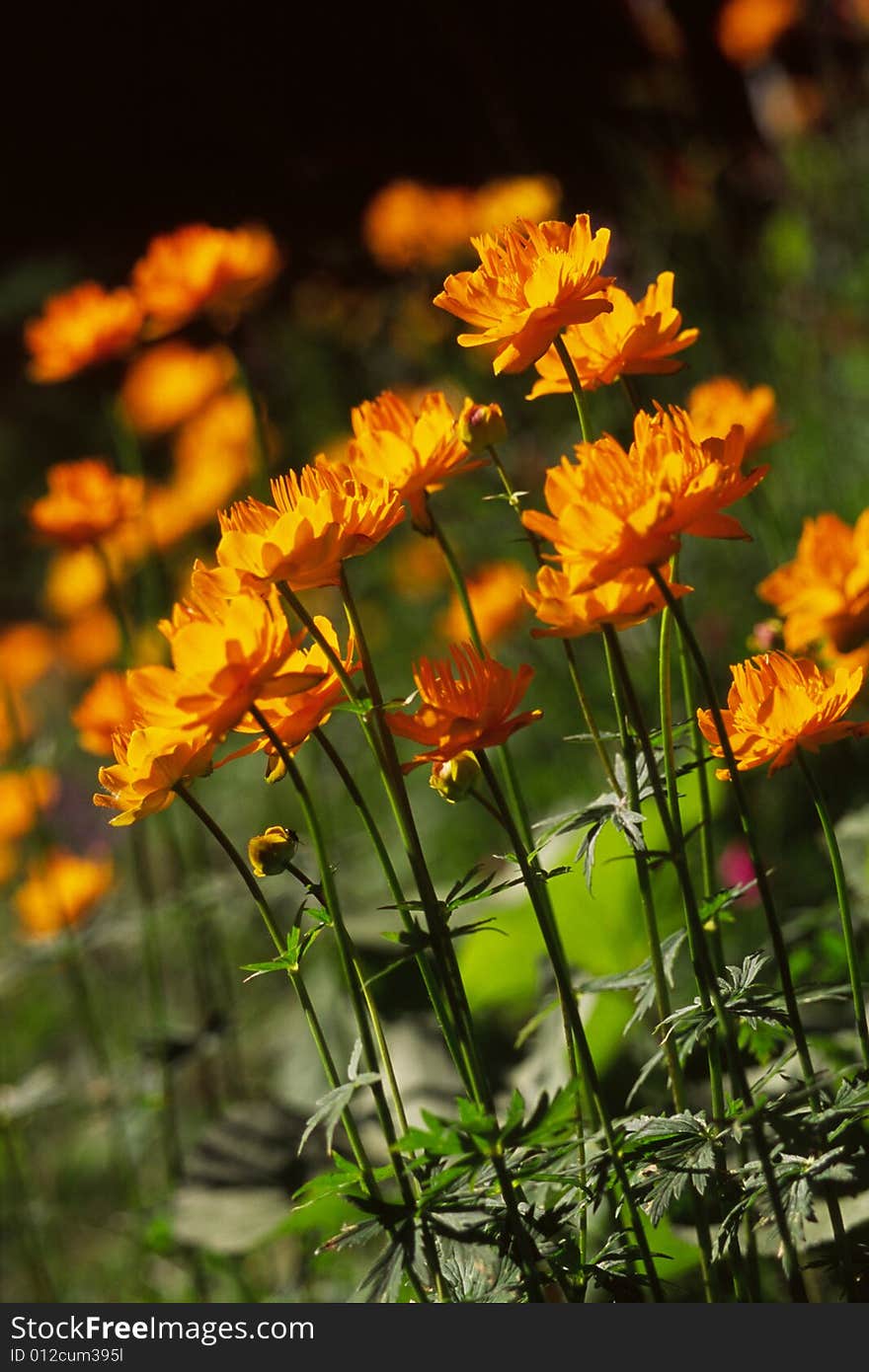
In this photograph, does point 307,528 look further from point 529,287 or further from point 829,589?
point 829,589

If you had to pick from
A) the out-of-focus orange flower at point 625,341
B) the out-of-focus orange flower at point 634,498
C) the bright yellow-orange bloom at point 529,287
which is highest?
the bright yellow-orange bloom at point 529,287

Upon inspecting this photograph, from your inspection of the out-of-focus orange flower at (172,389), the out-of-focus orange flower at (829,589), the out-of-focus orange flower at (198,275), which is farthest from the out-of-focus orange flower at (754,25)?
the out-of-focus orange flower at (829,589)

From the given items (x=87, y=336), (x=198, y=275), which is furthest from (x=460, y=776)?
(x=87, y=336)

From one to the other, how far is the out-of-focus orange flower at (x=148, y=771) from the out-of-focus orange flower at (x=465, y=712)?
0.10 metres

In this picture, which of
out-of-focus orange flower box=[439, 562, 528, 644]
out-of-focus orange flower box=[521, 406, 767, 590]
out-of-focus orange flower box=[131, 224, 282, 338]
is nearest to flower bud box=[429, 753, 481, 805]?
out-of-focus orange flower box=[521, 406, 767, 590]

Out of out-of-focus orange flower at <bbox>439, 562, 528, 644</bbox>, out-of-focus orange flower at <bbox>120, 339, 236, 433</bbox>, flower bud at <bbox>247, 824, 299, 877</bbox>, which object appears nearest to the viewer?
flower bud at <bbox>247, 824, 299, 877</bbox>

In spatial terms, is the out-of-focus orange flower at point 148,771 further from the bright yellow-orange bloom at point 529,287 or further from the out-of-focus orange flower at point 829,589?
the out-of-focus orange flower at point 829,589

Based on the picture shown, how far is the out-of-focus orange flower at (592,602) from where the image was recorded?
24.2 inches

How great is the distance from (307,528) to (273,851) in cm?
18

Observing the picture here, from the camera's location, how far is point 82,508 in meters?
1.20

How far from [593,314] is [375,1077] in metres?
0.37

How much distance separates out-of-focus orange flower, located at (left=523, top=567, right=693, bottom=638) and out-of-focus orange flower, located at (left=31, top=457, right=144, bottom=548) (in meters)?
0.67

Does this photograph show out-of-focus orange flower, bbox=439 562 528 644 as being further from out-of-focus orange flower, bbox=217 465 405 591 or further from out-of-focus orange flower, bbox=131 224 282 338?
out-of-focus orange flower, bbox=217 465 405 591

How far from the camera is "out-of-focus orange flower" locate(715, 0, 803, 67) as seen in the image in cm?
249
